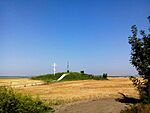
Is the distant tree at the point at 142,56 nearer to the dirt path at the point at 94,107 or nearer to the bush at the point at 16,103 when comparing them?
the dirt path at the point at 94,107

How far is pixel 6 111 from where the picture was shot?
59.6 feet

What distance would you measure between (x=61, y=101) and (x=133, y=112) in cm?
1067

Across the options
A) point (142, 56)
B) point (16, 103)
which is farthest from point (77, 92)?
point (16, 103)

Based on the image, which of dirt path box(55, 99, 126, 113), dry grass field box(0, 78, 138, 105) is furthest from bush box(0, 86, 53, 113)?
dry grass field box(0, 78, 138, 105)

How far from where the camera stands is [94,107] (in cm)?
2709

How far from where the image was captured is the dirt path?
25.9 m

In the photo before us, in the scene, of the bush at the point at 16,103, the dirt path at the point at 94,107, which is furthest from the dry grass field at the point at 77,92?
the bush at the point at 16,103

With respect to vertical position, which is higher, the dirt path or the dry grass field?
the dry grass field

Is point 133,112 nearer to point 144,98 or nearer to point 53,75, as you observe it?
point 144,98

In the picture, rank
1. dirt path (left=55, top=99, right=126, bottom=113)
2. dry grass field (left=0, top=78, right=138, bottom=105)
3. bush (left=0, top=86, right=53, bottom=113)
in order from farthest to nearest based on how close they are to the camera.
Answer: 1. dry grass field (left=0, top=78, right=138, bottom=105)
2. dirt path (left=55, top=99, right=126, bottom=113)
3. bush (left=0, top=86, right=53, bottom=113)

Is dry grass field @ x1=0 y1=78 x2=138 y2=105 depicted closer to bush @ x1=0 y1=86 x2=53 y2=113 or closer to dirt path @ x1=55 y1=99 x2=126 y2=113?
dirt path @ x1=55 y1=99 x2=126 y2=113

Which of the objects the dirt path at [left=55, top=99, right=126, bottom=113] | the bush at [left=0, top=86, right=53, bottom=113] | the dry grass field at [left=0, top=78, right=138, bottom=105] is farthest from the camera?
the dry grass field at [left=0, top=78, right=138, bottom=105]

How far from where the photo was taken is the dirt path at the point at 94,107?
2591cm

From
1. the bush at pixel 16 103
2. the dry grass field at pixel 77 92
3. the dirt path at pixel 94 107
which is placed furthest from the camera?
the dry grass field at pixel 77 92
